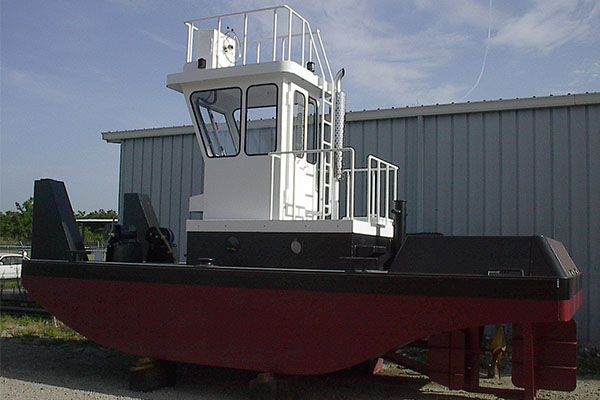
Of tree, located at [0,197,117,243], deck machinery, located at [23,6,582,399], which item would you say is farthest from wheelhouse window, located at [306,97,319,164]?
tree, located at [0,197,117,243]

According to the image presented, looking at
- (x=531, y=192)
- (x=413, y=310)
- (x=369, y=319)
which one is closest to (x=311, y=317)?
(x=369, y=319)

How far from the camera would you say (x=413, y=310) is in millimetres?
5215

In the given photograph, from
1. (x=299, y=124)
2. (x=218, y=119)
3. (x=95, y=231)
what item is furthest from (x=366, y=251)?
(x=95, y=231)

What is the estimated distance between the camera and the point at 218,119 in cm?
691

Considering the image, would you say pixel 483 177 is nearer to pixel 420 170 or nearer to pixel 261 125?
pixel 420 170

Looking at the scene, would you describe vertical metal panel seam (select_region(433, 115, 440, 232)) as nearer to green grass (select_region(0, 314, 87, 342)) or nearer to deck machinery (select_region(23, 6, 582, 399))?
deck machinery (select_region(23, 6, 582, 399))

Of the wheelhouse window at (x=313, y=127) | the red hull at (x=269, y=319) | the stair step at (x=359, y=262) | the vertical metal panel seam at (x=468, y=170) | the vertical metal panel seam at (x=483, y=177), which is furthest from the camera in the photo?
the vertical metal panel seam at (x=468, y=170)

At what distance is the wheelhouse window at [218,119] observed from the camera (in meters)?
6.77

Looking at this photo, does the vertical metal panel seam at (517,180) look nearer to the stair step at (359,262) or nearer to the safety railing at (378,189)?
the safety railing at (378,189)

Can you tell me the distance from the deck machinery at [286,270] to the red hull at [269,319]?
1 cm

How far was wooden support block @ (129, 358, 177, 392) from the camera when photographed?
6.24 metres

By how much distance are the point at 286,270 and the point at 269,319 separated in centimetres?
47

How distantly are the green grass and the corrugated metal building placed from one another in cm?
512

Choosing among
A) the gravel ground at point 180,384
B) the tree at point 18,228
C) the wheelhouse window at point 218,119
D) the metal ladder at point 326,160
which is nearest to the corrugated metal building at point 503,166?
the gravel ground at point 180,384
